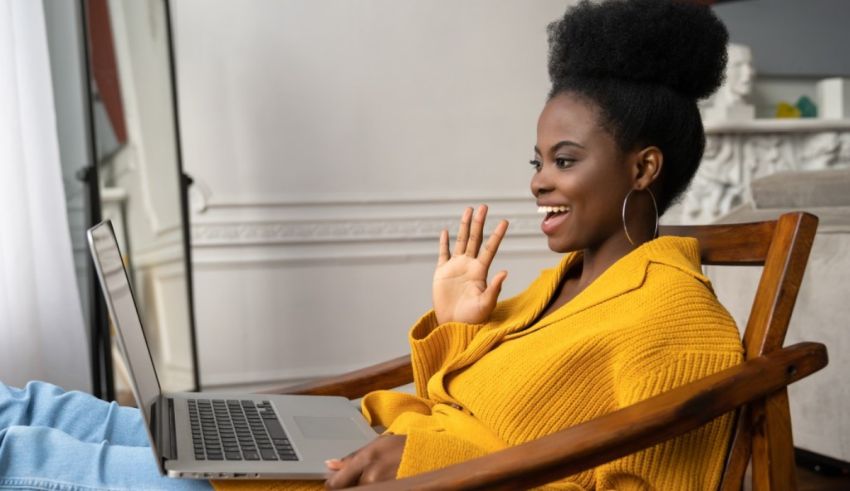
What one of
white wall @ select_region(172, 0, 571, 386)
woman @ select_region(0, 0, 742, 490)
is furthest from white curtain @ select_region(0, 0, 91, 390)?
woman @ select_region(0, 0, 742, 490)

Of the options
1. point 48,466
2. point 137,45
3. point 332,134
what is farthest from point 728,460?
point 332,134

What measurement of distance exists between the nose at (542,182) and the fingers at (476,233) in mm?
121

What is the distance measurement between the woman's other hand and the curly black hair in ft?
1.67

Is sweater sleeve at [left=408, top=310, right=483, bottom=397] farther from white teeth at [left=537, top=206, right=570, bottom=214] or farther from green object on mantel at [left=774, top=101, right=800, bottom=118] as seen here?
green object on mantel at [left=774, top=101, right=800, bottom=118]

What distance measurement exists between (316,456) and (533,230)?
8.36 ft

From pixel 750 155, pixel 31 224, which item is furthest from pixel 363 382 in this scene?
pixel 750 155

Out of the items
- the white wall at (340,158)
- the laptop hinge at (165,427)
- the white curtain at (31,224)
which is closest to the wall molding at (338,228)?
the white wall at (340,158)

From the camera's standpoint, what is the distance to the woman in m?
1.04

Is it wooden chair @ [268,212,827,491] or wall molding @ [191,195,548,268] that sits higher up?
wooden chair @ [268,212,827,491]

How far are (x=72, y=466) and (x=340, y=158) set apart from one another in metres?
2.35

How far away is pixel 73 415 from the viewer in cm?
126

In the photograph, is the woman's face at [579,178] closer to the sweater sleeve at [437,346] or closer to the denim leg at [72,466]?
the sweater sleeve at [437,346]

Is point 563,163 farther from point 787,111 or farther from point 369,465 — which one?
point 787,111

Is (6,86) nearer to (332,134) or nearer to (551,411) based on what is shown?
(332,134)
